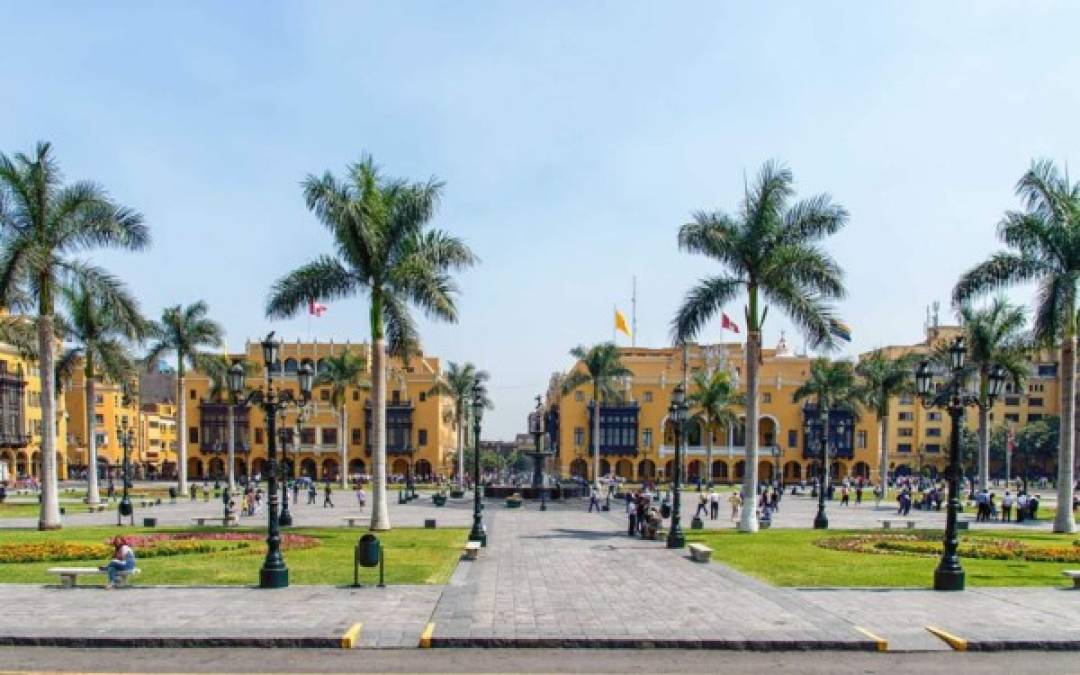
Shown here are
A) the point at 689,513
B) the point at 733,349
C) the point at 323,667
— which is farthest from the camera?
the point at 733,349

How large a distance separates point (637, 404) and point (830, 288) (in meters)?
68.4

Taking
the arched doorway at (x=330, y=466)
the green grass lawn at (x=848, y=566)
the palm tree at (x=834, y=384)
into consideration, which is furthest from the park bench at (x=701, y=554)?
the arched doorway at (x=330, y=466)

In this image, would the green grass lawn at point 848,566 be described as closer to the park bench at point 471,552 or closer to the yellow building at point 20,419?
the park bench at point 471,552

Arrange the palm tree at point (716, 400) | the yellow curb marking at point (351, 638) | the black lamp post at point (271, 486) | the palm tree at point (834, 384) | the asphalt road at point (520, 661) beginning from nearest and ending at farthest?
the asphalt road at point (520, 661)
the yellow curb marking at point (351, 638)
the black lamp post at point (271, 486)
the palm tree at point (716, 400)
the palm tree at point (834, 384)

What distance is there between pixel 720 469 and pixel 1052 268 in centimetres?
7148

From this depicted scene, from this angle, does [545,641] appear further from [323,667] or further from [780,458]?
[780,458]

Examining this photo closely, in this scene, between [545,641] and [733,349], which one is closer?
[545,641]

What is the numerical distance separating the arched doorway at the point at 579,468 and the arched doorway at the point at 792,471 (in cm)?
2153

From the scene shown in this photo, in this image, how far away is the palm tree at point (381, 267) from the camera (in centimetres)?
2856

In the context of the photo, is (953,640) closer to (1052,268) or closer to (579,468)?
(1052,268)

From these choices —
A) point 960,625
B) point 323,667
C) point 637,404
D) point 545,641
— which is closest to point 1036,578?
point 960,625

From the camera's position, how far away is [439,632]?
12.8 m

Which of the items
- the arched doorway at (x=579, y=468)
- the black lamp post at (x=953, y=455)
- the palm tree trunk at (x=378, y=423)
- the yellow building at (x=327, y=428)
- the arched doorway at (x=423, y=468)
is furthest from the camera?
the arched doorway at (x=423, y=468)

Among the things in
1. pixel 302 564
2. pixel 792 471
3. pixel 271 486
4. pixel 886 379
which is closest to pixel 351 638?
pixel 271 486
